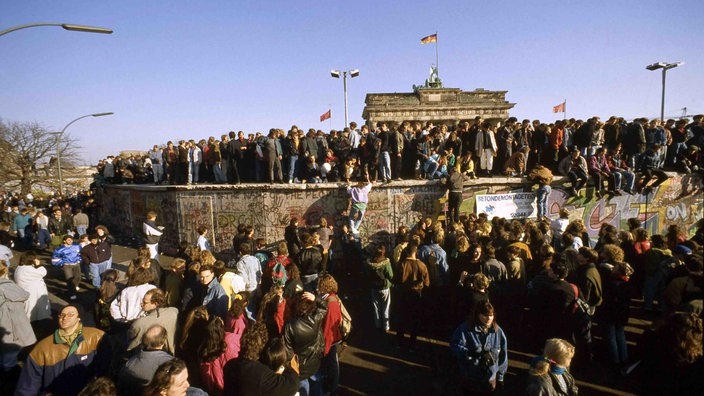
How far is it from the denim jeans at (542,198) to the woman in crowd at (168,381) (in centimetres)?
1174

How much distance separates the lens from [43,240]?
1451cm

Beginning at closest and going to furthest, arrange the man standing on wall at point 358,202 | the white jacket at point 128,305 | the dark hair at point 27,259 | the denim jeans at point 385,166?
1. the white jacket at point 128,305
2. the dark hair at point 27,259
3. the man standing on wall at point 358,202
4. the denim jeans at point 385,166

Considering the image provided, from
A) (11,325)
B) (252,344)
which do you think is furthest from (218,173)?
(252,344)

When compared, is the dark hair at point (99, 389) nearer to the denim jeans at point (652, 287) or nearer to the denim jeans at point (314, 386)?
the denim jeans at point (314, 386)

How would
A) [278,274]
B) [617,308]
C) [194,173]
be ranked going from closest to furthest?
[617,308] → [278,274] → [194,173]

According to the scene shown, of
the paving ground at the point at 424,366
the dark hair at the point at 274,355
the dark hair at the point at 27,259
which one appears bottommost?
the paving ground at the point at 424,366

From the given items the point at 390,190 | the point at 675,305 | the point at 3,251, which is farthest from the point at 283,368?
the point at 390,190

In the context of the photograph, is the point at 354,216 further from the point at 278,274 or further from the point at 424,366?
the point at 424,366

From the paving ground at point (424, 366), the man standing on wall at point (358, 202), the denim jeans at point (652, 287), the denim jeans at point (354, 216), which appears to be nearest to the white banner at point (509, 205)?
the man standing on wall at point (358, 202)

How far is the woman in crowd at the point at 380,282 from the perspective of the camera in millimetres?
6648

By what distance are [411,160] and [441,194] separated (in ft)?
5.41

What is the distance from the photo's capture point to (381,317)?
23.6ft

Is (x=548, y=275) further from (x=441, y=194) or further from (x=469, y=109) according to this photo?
(x=469, y=109)

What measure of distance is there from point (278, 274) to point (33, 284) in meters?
4.24
